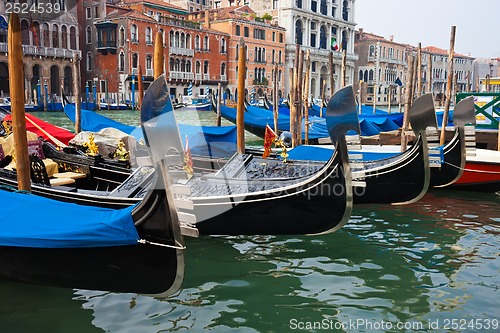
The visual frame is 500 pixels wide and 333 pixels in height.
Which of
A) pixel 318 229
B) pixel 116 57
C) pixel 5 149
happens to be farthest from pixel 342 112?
pixel 116 57

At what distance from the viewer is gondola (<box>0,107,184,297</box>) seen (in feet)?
8.01

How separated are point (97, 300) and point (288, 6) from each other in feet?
97.7

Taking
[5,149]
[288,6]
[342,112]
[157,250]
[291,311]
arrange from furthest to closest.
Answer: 1. [288,6]
2. [5,149]
3. [342,112]
4. [291,311]
5. [157,250]

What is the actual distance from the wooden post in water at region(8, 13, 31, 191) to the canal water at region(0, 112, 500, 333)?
0.72 m

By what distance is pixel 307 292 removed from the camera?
3.11m

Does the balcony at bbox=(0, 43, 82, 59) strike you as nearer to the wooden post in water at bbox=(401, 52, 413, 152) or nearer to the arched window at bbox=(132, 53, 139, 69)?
the arched window at bbox=(132, 53, 139, 69)

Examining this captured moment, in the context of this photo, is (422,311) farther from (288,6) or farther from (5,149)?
(288,6)

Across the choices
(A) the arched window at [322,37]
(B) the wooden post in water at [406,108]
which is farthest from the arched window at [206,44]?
(B) the wooden post in water at [406,108]

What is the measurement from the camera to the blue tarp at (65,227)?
8.00 ft

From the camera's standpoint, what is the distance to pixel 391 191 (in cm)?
467

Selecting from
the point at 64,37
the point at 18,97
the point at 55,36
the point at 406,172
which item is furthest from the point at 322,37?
the point at 18,97

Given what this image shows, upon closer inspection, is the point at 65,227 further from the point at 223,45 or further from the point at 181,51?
the point at 223,45

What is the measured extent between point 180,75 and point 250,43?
5394 mm

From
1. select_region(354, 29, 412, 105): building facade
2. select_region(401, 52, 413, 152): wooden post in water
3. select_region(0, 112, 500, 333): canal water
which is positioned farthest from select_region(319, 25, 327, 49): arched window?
select_region(0, 112, 500, 333): canal water
